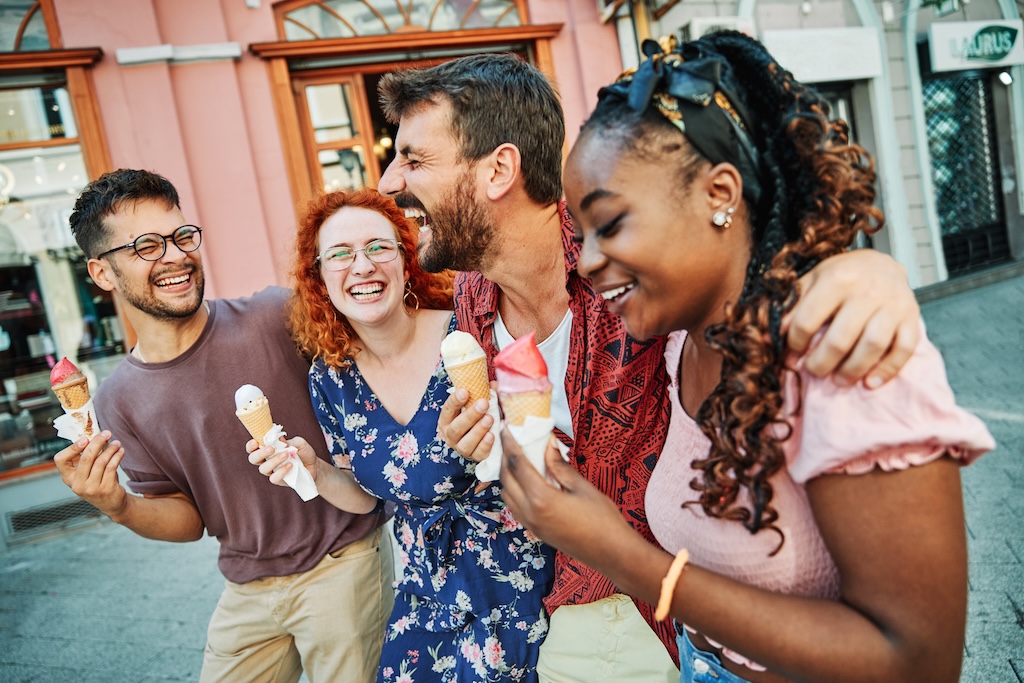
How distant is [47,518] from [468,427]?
6.89 metres

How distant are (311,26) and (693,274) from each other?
24.0 ft

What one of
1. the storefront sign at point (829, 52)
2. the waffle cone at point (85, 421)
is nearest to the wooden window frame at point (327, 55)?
the storefront sign at point (829, 52)

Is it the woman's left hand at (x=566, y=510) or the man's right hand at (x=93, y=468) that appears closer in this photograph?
the woman's left hand at (x=566, y=510)

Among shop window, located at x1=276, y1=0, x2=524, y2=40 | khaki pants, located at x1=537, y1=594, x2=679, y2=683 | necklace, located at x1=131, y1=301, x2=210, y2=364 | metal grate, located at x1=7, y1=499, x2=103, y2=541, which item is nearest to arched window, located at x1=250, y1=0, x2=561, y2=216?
shop window, located at x1=276, y1=0, x2=524, y2=40

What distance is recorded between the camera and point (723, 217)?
4.19ft

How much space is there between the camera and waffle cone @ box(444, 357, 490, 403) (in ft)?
6.57

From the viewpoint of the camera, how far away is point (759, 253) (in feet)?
4.25

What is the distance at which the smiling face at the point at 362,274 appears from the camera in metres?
2.70

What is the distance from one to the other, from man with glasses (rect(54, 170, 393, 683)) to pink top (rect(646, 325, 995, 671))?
1951 mm

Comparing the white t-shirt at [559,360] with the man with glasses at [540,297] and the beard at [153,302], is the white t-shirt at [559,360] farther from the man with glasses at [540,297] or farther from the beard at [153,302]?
the beard at [153,302]

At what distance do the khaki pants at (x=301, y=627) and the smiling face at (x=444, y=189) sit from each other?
1579 millimetres

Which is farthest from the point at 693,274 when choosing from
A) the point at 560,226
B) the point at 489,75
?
the point at 489,75

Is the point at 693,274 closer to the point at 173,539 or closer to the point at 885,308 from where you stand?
the point at 885,308

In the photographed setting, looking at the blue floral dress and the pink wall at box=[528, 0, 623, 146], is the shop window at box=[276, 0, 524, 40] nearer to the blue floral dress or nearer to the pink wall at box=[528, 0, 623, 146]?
the pink wall at box=[528, 0, 623, 146]
